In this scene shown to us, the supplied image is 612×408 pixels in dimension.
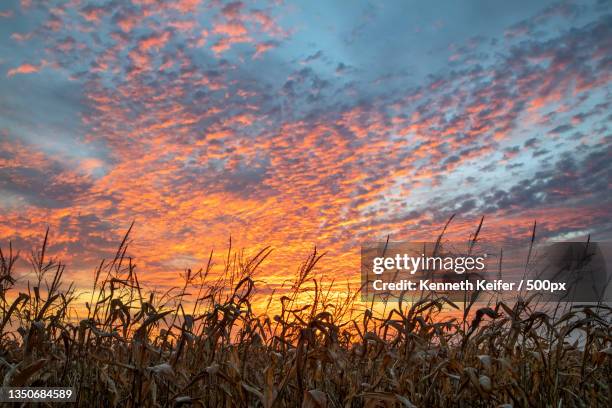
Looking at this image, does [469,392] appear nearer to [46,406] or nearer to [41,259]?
[46,406]

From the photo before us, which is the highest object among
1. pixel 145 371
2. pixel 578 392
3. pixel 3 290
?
pixel 3 290

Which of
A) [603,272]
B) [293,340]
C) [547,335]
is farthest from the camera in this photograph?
[603,272]

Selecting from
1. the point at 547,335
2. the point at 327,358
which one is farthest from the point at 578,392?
the point at 327,358

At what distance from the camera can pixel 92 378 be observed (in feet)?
16.3

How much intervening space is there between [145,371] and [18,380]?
89 centimetres

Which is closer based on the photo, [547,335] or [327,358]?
[327,358]

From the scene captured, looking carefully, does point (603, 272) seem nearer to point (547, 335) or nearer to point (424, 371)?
point (547, 335)

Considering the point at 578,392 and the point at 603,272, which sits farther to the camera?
the point at 603,272

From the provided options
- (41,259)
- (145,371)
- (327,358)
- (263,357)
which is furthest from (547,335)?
(41,259)

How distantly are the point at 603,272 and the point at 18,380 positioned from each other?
9.20 m

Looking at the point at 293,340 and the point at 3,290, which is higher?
the point at 3,290

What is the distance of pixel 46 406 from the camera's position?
4473mm

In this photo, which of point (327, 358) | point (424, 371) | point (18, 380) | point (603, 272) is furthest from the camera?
point (603, 272)

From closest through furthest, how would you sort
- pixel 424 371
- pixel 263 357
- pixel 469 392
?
1. pixel 469 392
2. pixel 424 371
3. pixel 263 357
